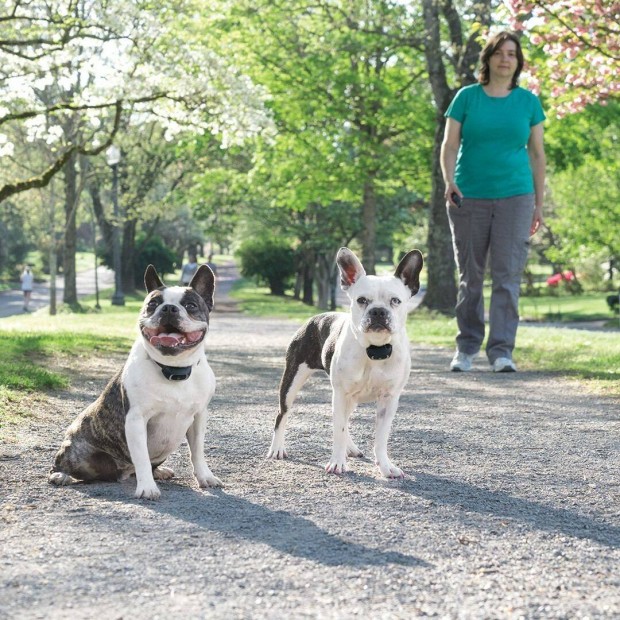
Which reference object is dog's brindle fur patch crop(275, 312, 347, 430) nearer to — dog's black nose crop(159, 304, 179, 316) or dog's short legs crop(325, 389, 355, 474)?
dog's short legs crop(325, 389, 355, 474)

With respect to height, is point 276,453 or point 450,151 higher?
point 450,151

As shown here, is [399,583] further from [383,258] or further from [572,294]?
[383,258]

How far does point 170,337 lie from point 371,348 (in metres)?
1.09

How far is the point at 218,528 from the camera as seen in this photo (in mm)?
4133

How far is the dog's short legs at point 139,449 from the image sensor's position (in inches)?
185

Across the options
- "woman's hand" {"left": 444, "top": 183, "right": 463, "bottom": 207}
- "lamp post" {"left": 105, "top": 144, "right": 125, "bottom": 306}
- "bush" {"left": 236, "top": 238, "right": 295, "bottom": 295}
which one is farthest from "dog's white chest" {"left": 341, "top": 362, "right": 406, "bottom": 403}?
"bush" {"left": 236, "top": 238, "right": 295, "bottom": 295}

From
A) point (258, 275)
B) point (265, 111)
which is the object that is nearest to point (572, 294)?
point (258, 275)

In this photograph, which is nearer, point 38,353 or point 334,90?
point 38,353

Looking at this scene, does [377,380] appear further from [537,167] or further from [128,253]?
[128,253]

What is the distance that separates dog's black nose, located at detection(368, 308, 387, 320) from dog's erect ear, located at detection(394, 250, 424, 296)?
14.1 inches

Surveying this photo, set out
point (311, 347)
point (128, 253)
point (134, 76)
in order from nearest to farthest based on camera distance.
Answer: point (311, 347) < point (134, 76) < point (128, 253)

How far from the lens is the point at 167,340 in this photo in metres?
4.64

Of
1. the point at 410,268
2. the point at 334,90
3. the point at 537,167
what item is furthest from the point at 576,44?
the point at 334,90

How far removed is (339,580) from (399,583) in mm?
208
